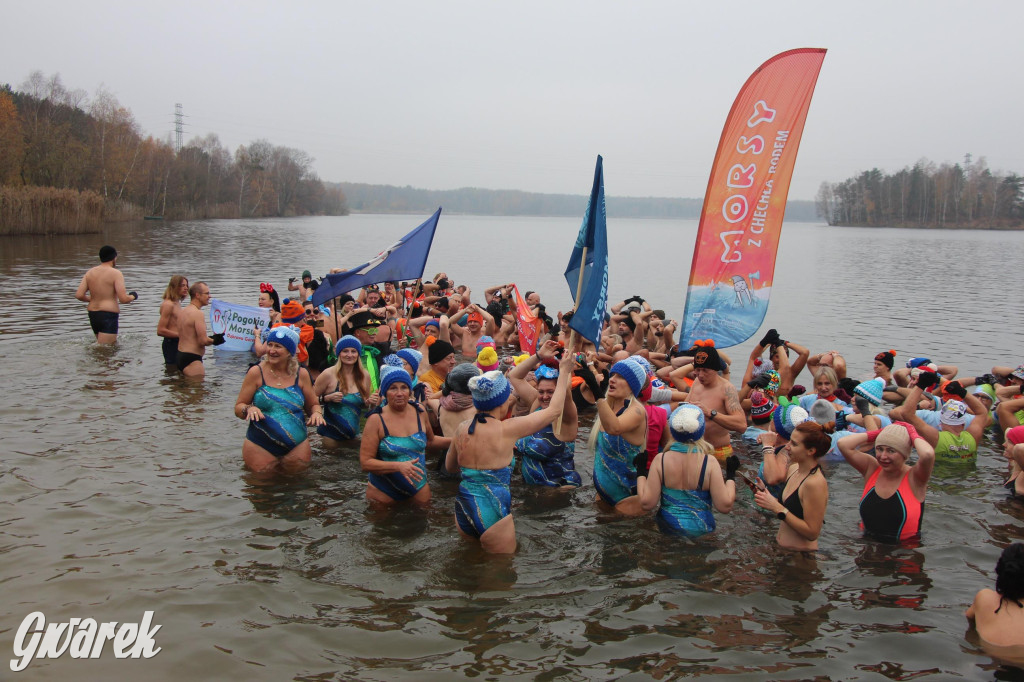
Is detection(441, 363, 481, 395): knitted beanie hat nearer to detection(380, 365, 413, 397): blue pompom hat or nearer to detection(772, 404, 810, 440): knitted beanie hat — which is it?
detection(380, 365, 413, 397): blue pompom hat

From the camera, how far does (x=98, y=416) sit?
9.43 m

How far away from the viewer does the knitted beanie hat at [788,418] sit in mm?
6530

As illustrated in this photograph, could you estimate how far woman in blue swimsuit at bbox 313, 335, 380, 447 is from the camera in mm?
7887

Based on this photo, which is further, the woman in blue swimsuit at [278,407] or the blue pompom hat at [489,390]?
the woman in blue swimsuit at [278,407]

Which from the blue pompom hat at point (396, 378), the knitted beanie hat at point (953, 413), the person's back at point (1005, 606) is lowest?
the person's back at point (1005, 606)

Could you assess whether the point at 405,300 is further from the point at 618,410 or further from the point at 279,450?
the point at 618,410

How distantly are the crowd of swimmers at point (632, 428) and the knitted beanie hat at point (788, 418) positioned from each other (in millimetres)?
20

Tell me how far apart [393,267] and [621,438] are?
556 cm

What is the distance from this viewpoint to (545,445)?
7168mm

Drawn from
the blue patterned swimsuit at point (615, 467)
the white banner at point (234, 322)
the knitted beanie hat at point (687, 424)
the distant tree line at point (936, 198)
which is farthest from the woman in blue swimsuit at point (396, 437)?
the distant tree line at point (936, 198)

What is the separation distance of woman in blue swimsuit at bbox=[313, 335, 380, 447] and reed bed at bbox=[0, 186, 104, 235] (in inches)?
1466

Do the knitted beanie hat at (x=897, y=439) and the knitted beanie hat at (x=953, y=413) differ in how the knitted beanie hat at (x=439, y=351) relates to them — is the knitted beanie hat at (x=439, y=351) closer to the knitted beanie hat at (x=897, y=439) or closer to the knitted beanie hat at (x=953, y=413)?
the knitted beanie hat at (x=897, y=439)

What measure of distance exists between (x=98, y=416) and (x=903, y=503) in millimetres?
9324

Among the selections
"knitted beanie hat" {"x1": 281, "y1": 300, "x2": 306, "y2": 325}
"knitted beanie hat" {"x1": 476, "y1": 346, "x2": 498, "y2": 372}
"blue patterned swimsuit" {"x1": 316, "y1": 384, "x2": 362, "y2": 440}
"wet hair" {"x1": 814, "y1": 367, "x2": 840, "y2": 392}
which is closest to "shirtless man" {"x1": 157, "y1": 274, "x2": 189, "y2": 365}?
"knitted beanie hat" {"x1": 281, "y1": 300, "x2": 306, "y2": 325}
